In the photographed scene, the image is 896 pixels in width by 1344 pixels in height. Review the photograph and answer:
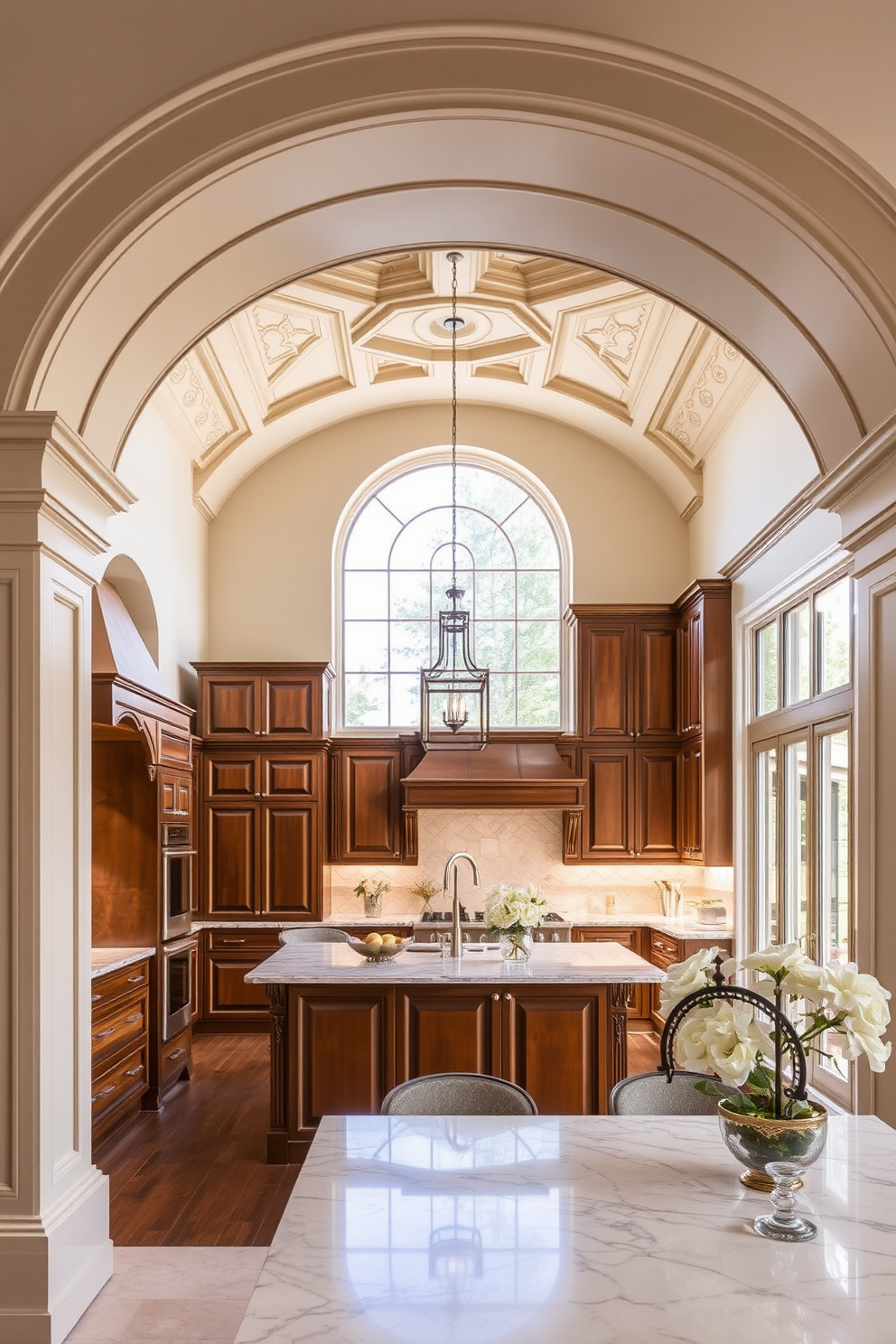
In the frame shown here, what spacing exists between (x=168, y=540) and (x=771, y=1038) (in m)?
6.58

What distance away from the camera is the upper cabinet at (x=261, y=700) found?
8.49 m

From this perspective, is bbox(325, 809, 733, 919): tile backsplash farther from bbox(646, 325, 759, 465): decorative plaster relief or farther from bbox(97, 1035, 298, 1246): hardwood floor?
bbox(646, 325, 759, 465): decorative plaster relief

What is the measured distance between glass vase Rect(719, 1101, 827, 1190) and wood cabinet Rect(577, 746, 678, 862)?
Answer: 648 centimetres

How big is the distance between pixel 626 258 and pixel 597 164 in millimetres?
617

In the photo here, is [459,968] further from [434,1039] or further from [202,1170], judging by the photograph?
[202,1170]

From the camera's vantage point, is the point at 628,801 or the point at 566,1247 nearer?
the point at 566,1247

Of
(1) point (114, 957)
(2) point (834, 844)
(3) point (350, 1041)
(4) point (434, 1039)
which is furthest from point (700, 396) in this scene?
(1) point (114, 957)

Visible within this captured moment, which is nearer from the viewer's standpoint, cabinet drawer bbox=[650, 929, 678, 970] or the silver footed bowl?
the silver footed bowl

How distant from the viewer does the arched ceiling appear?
7.14 meters

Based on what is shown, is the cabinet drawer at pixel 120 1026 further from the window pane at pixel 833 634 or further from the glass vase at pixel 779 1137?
the window pane at pixel 833 634

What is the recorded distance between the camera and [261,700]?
8.50 meters

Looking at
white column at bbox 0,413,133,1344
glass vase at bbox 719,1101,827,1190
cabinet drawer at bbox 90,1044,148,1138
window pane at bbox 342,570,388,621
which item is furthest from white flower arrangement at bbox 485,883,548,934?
window pane at bbox 342,570,388,621

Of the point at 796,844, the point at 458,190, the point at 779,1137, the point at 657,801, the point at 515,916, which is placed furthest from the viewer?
the point at 657,801

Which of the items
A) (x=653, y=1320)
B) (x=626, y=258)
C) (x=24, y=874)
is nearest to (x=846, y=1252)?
(x=653, y=1320)
